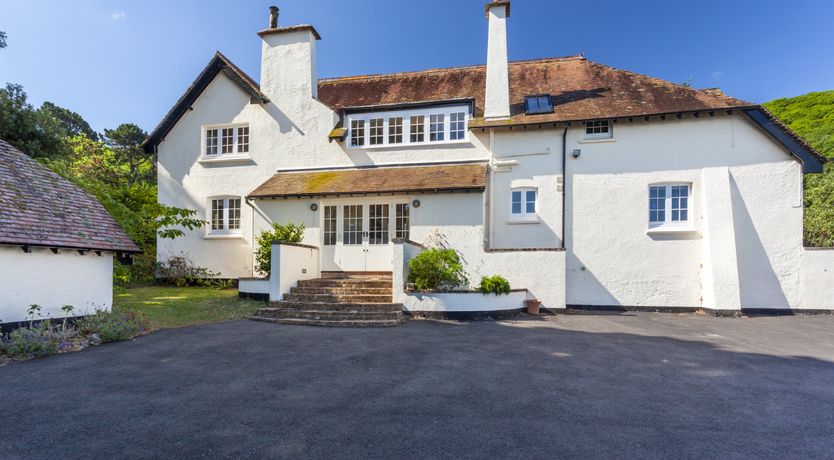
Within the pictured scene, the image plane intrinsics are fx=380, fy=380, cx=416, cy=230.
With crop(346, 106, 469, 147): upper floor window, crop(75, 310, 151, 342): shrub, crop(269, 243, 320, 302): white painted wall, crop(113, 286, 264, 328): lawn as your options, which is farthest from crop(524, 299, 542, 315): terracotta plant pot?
crop(75, 310, 151, 342): shrub

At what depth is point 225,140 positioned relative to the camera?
55.3 feet

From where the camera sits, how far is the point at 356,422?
4230 millimetres

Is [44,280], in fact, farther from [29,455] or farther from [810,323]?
[810,323]

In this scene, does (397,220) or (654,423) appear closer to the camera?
(654,423)

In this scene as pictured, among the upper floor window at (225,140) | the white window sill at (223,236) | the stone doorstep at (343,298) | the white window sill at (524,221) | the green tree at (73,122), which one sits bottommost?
the stone doorstep at (343,298)

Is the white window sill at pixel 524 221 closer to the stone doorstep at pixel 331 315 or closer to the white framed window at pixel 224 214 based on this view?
the stone doorstep at pixel 331 315

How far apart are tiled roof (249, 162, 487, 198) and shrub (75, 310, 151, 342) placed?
243 inches

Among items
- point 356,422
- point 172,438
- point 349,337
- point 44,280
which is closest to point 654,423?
point 356,422

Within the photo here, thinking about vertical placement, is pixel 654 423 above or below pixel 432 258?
below

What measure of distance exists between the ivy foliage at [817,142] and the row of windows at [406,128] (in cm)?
1637

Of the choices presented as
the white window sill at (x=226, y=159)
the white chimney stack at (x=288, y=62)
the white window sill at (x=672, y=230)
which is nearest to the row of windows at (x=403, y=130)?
the white window sill at (x=226, y=159)

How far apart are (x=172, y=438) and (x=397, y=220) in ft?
35.3

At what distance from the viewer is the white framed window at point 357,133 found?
51.9 ft

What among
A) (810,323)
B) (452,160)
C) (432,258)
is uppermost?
(452,160)
